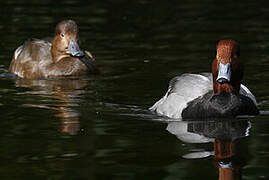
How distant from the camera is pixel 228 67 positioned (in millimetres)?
8312

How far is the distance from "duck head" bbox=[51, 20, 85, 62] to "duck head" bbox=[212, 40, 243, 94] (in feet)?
12.4

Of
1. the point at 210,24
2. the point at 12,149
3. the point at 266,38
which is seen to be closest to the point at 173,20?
the point at 210,24

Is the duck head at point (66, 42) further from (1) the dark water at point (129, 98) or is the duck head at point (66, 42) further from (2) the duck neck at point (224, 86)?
(2) the duck neck at point (224, 86)

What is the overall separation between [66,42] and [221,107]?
453cm

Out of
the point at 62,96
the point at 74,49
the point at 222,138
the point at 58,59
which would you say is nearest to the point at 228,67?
the point at 222,138

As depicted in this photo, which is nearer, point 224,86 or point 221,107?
point 221,107

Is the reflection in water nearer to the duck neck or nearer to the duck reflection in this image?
the duck neck

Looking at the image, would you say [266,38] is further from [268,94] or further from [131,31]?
[268,94]

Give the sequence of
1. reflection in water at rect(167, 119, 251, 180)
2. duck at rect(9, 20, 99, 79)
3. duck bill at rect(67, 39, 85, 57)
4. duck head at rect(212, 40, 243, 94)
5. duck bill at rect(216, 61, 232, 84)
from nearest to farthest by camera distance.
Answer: reflection in water at rect(167, 119, 251, 180) → duck bill at rect(216, 61, 232, 84) → duck head at rect(212, 40, 243, 94) → duck bill at rect(67, 39, 85, 57) → duck at rect(9, 20, 99, 79)

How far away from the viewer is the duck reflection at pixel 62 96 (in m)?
8.37

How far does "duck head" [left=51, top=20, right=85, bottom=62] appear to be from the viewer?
12031 millimetres

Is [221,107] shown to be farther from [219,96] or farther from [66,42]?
[66,42]

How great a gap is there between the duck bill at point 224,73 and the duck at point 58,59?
3.90 meters

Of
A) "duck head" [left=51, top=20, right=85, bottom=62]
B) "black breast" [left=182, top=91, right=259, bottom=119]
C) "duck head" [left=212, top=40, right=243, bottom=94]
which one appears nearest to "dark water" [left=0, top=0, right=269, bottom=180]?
"black breast" [left=182, top=91, right=259, bottom=119]
